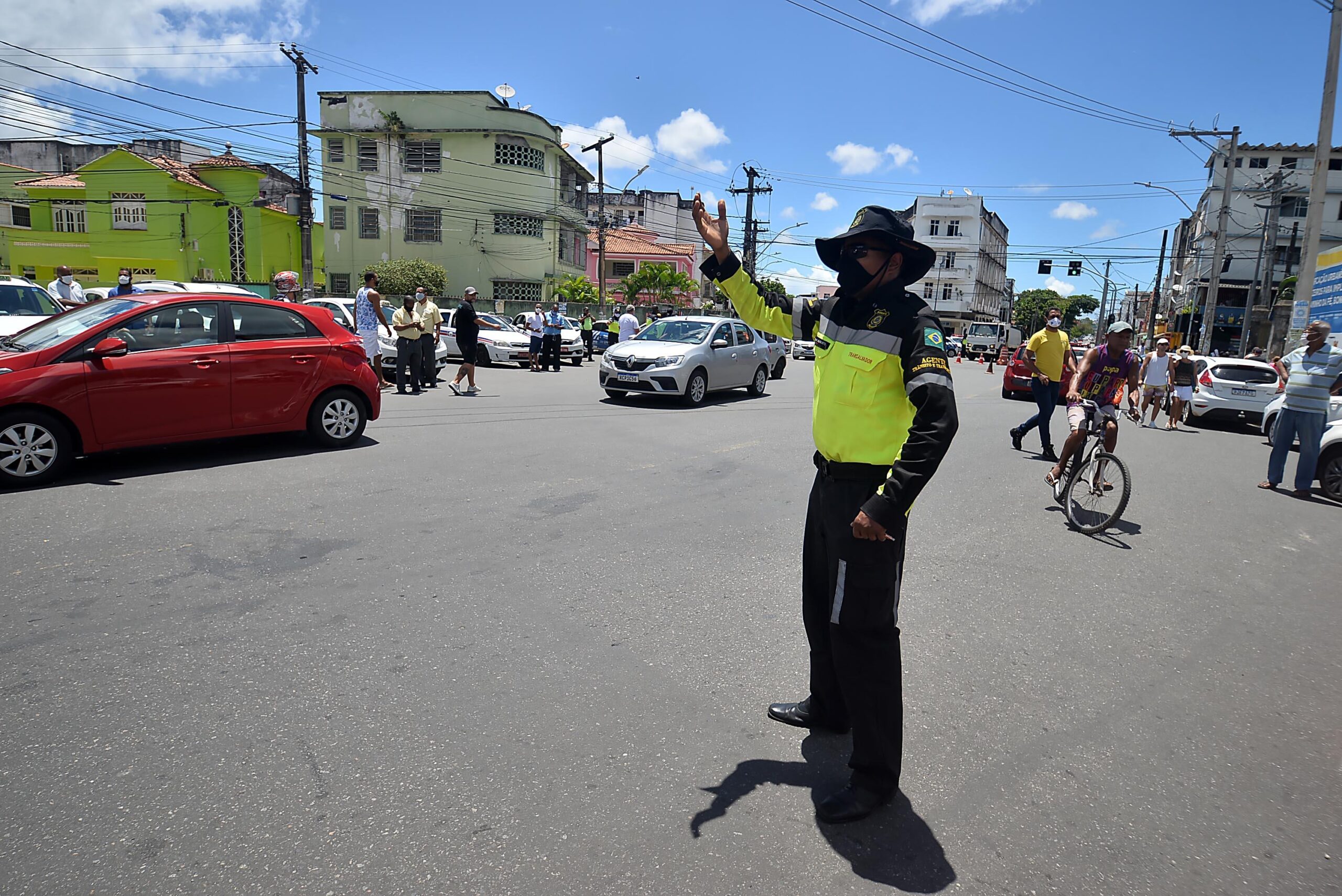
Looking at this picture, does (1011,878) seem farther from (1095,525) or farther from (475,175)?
(475,175)

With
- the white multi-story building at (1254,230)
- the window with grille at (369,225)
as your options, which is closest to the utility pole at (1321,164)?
the white multi-story building at (1254,230)

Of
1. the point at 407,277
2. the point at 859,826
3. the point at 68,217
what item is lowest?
the point at 859,826

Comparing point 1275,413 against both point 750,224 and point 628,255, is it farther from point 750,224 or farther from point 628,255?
point 628,255

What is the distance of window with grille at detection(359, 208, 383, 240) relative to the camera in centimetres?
4147

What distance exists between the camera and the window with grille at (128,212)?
A: 4278 centimetres

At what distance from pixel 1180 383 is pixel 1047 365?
800cm

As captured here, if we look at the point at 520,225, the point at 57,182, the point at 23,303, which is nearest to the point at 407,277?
the point at 520,225

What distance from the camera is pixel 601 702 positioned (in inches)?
134

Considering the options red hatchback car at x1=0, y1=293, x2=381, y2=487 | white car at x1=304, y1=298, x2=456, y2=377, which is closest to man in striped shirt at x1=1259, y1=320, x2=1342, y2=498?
red hatchback car at x1=0, y1=293, x2=381, y2=487

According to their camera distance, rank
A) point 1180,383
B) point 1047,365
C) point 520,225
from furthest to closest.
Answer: point 520,225
point 1180,383
point 1047,365

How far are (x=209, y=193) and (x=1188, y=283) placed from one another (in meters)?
67.9

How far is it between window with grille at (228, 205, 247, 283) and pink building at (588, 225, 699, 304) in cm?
2232

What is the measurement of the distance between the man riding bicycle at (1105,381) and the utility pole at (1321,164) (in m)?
15.2

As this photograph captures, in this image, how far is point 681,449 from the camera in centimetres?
967
